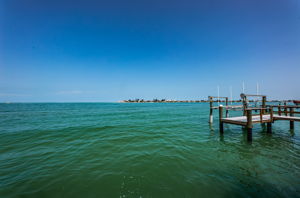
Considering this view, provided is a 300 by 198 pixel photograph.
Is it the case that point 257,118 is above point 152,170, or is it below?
above

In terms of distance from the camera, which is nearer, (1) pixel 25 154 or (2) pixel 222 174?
(2) pixel 222 174

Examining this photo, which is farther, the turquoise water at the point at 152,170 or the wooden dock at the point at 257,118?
the wooden dock at the point at 257,118

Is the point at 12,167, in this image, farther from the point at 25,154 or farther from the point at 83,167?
the point at 83,167

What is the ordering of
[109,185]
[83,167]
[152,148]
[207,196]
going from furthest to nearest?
1. [152,148]
2. [83,167]
3. [109,185]
4. [207,196]

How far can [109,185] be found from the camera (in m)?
3.68

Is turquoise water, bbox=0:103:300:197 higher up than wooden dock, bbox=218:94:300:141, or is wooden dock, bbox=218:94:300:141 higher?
wooden dock, bbox=218:94:300:141

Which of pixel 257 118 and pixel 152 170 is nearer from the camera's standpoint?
pixel 152 170

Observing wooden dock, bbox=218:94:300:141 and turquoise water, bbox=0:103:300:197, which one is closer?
turquoise water, bbox=0:103:300:197

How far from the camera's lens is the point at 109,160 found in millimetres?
5262

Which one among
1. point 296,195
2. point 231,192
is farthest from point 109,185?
point 296,195

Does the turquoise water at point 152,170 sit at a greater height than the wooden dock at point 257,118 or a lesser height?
lesser

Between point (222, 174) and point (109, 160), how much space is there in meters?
4.74

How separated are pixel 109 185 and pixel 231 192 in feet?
12.4

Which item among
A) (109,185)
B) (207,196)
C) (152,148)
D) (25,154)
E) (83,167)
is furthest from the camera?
(152,148)
